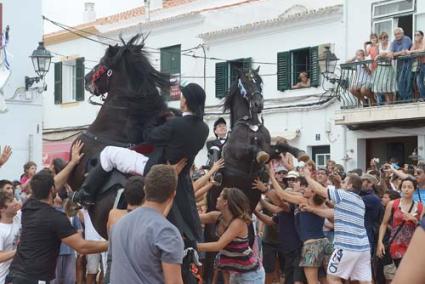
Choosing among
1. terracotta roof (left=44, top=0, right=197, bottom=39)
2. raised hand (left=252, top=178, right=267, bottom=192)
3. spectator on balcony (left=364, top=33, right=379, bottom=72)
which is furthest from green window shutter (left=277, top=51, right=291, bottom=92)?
raised hand (left=252, top=178, right=267, bottom=192)

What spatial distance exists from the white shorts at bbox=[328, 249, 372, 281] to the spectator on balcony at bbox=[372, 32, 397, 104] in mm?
10502

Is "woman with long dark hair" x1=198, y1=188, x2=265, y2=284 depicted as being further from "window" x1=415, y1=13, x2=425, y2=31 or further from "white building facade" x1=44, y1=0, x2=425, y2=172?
"window" x1=415, y1=13, x2=425, y2=31

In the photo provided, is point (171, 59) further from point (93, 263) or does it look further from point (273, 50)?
point (93, 263)

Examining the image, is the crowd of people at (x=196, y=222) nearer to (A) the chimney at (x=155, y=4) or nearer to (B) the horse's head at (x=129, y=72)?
(B) the horse's head at (x=129, y=72)

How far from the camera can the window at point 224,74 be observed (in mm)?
26484

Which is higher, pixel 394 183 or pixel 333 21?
pixel 333 21

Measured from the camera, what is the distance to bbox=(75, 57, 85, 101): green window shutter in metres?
32.5

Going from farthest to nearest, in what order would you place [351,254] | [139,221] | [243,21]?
[243,21], [351,254], [139,221]

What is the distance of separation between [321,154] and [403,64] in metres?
4.07

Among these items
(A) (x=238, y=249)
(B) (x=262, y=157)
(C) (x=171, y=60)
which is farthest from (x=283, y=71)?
(A) (x=238, y=249)

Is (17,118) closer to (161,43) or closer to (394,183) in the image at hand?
(161,43)

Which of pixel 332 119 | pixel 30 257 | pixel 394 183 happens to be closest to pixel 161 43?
pixel 332 119

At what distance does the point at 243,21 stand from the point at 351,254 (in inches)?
658

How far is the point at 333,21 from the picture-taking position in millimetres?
23812
